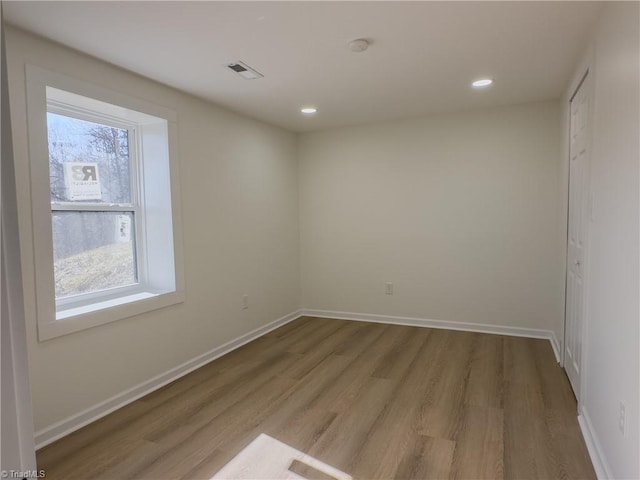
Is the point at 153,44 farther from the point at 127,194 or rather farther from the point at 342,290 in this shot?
the point at 342,290

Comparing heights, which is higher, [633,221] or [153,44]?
[153,44]

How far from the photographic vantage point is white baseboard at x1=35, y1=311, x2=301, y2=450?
2.25 m

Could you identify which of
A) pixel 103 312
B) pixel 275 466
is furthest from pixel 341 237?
pixel 275 466

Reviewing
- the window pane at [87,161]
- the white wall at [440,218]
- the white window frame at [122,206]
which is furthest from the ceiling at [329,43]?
the white wall at [440,218]

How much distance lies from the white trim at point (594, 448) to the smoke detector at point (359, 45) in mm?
2520

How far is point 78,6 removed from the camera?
1.86m

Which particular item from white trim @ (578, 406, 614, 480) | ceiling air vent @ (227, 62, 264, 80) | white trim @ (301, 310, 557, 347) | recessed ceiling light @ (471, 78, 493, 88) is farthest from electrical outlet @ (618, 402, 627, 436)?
ceiling air vent @ (227, 62, 264, 80)

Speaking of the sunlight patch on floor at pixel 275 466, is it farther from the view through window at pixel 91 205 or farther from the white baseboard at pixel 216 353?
the view through window at pixel 91 205

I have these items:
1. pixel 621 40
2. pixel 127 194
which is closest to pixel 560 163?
pixel 621 40

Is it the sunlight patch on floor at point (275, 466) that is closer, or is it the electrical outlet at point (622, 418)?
the electrical outlet at point (622, 418)

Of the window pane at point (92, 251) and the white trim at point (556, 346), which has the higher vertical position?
the window pane at point (92, 251)

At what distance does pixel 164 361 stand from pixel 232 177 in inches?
70.5

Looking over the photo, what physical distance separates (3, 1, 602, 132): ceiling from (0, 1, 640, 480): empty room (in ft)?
0.07

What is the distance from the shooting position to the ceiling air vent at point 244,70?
8.64 feet
